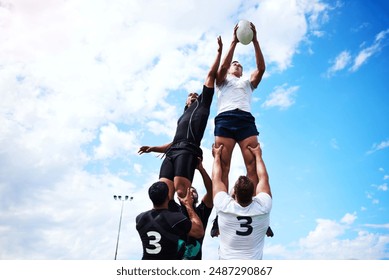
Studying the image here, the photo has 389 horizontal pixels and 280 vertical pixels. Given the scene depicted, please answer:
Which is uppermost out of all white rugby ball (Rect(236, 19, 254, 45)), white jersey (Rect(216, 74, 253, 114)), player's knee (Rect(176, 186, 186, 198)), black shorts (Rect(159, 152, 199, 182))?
white rugby ball (Rect(236, 19, 254, 45))

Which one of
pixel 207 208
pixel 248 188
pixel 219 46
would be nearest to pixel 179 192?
pixel 207 208

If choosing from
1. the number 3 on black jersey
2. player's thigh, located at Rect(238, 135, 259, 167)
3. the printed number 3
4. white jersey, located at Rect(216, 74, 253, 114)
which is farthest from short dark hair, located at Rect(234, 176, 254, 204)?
white jersey, located at Rect(216, 74, 253, 114)

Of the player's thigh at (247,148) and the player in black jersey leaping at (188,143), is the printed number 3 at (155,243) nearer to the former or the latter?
the player in black jersey leaping at (188,143)

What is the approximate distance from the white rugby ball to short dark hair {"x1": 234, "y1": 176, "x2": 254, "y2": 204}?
374 centimetres

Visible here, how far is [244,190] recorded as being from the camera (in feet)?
15.3

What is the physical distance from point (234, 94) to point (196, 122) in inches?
41.9

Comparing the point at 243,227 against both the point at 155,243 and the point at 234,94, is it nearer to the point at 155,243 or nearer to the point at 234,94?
the point at 155,243

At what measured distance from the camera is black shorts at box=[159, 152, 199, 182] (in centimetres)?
717

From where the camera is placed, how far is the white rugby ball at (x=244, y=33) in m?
7.28

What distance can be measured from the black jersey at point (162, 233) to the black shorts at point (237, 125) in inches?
95.1

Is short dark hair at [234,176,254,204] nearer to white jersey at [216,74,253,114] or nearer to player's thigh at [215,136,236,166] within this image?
player's thigh at [215,136,236,166]
